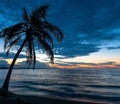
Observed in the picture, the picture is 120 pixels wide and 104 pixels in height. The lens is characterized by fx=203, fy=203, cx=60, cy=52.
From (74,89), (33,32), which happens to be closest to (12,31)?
(33,32)

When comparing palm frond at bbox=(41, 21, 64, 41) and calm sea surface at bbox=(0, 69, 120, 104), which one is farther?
calm sea surface at bbox=(0, 69, 120, 104)

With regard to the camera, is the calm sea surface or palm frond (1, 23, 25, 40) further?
the calm sea surface

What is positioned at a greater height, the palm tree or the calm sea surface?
the palm tree

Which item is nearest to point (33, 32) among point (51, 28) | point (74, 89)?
point (51, 28)

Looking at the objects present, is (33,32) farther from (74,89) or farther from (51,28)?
(74,89)

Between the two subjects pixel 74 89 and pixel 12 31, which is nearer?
pixel 12 31

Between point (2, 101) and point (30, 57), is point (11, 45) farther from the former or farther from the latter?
point (2, 101)

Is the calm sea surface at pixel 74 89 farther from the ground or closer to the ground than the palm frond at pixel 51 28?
closer to the ground

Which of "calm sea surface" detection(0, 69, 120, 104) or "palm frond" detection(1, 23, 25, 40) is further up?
"palm frond" detection(1, 23, 25, 40)

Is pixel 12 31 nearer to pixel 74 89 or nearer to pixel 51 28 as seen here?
pixel 51 28

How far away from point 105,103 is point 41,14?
50.7 ft

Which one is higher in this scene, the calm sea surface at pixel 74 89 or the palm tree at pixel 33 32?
the palm tree at pixel 33 32

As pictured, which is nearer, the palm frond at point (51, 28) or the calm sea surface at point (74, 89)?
the palm frond at point (51, 28)

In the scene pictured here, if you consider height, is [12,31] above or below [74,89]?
above
